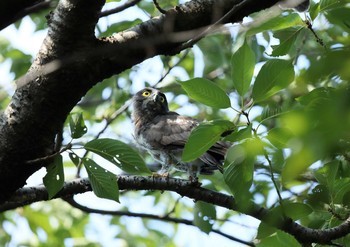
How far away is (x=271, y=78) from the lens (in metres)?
2.46

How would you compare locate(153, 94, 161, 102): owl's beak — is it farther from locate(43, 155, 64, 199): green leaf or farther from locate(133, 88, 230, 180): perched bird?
locate(43, 155, 64, 199): green leaf

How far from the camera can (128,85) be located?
247 inches

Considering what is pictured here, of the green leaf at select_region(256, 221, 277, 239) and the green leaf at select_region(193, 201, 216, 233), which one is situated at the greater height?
the green leaf at select_region(193, 201, 216, 233)

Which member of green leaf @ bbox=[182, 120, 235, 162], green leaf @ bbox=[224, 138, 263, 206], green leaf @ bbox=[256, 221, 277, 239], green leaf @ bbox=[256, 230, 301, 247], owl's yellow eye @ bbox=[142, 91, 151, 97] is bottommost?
green leaf @ bbox=[256, 230, 301, 247]

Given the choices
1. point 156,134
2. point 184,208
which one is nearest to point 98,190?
point 156,134

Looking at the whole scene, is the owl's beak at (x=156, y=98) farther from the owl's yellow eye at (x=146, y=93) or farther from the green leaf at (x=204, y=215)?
the green leaf at (x=204, y=215)

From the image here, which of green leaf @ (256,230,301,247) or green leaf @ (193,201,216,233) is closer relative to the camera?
green leaf @ (256,230,301,247)

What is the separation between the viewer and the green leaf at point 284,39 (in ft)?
10.2

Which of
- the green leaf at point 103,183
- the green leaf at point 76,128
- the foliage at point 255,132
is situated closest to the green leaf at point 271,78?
the foliage at point 255,132

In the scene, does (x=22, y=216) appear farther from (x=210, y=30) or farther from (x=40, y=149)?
(x=210, y=30)

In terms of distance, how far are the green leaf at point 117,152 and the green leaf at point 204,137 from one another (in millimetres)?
623

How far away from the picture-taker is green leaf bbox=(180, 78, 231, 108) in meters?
2.49

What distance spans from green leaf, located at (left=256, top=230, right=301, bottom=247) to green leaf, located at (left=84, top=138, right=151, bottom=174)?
77 cm

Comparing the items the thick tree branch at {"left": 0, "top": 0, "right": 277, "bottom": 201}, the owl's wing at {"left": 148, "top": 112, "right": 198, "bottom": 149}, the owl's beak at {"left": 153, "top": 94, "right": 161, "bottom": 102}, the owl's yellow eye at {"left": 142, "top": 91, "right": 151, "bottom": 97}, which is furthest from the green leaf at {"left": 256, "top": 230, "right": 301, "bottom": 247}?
the owl's yellow eye at {"left": 142, "top": 91, "right": 151, "bottom": 97}
